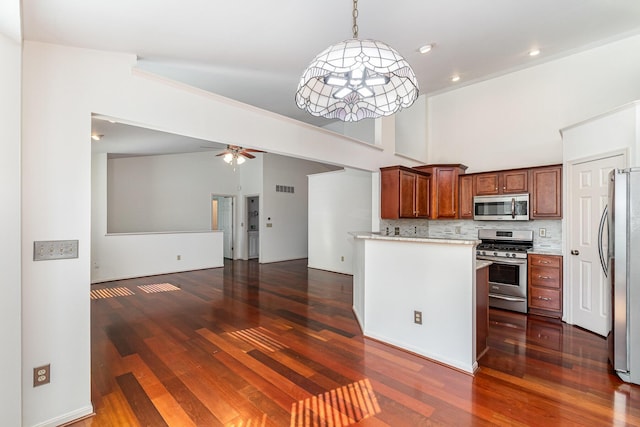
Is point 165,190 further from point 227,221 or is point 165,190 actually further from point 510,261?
point 510,261

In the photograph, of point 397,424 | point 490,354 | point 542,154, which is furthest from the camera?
point 542,154

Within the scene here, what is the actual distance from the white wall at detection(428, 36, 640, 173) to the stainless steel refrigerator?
97.8 inches

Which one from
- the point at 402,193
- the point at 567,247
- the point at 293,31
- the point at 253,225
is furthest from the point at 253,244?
the point at 567,247

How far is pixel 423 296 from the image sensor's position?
284 cm

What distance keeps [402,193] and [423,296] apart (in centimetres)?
232

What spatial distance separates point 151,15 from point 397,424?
10.5 ft

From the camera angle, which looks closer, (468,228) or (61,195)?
(61,195)

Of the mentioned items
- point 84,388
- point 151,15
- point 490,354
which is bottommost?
point 490,354

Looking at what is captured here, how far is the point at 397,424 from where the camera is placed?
74.0 inches

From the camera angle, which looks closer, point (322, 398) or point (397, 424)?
point (397, 424)

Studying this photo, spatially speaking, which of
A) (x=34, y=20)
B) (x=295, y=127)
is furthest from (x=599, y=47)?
(x=34, y=20)

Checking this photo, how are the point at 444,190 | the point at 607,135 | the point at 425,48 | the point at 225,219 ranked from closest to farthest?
the point at 607,135
the point at 425,48
the point at 444,190
the point at 225,219

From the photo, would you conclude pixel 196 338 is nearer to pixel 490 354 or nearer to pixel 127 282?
pixel 490 354

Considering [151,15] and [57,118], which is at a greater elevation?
[151,15]
